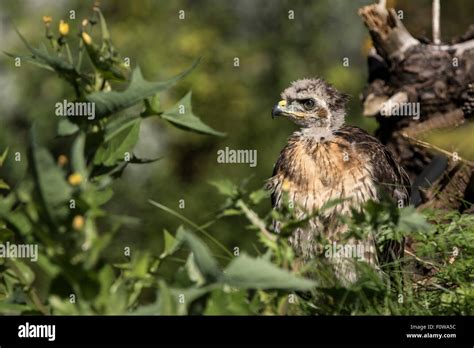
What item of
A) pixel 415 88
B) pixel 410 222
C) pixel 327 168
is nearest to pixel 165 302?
pixel 410 222

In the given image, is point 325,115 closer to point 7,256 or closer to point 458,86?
point 458,86

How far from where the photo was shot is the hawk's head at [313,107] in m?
8.21

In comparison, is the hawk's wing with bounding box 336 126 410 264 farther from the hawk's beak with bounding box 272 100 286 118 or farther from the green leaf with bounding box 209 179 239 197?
the green leaf with bounding box 209 179 239 197

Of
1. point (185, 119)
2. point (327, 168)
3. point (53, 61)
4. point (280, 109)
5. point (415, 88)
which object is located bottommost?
point (185, 119)

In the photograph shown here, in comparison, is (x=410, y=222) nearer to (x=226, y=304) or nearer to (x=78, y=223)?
(x=226, y=304)

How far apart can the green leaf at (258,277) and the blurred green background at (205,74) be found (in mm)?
9874

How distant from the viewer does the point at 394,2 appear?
13508mm

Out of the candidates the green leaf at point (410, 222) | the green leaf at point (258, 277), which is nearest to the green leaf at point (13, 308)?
the green leaf at point (258, 277)

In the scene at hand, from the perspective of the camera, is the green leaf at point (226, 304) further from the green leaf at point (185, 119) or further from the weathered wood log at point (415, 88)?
the weathered wood log at point (415, 88)

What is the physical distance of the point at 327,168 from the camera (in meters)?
7.60

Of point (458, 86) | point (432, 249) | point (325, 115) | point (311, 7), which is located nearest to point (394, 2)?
point (311, 7)

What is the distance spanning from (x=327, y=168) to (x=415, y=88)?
5.92ft

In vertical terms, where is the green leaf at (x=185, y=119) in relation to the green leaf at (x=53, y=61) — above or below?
below

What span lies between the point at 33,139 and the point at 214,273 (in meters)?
0.87
